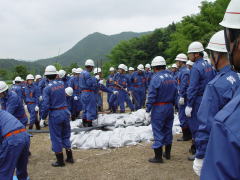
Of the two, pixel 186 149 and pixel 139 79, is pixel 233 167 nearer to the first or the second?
pixel 186 149

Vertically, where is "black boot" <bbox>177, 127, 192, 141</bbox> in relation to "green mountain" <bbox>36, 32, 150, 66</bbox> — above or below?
below

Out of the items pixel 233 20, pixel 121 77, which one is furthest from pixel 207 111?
pixel 121 77

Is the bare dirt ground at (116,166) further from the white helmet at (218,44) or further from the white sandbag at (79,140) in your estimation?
the white helmet at (218,44)

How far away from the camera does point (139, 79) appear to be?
42.9 feet

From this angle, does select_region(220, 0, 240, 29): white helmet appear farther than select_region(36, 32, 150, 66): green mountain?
No

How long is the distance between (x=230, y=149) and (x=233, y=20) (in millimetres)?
727

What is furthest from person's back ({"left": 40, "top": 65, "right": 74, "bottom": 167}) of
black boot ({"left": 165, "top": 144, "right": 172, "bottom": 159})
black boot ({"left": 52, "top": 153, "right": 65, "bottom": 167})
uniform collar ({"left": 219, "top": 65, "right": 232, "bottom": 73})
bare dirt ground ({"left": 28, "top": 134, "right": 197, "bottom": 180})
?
uniform collar ({"left": 219, "top": 65, "right": 232, "bottom": 73})

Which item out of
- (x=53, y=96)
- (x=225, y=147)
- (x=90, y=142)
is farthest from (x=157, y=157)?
(x=225, y=147)

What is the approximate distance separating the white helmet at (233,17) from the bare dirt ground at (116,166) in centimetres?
411

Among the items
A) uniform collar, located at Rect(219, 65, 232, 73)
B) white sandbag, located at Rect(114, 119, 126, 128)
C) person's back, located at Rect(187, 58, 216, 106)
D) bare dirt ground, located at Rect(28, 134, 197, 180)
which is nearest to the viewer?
uniform collar, located at Rect(219, 65, 232, 73)

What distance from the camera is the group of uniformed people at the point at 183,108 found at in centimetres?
106

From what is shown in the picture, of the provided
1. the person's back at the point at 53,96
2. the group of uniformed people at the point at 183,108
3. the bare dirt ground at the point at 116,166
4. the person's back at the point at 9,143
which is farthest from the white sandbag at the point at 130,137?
the person's back at the point at 9,143

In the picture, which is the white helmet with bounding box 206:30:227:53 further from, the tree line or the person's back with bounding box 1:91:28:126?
the tree line

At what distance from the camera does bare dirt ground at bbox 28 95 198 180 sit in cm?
511
